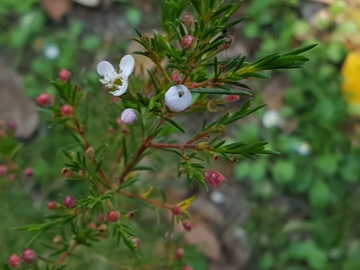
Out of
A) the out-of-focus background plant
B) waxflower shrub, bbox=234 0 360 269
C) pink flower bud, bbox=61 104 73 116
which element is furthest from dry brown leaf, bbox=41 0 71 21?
pink flower bud, bbox=61 104 73 116

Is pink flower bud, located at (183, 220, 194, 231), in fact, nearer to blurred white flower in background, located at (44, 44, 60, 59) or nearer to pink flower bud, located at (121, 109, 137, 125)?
pink flower bud, located at (121, 109, 137, 125)

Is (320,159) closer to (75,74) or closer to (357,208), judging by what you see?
(357,208)

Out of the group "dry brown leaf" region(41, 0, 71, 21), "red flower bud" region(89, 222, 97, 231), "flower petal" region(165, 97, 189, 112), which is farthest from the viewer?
"dry brown leaf" region(41, 0, 71, 21)

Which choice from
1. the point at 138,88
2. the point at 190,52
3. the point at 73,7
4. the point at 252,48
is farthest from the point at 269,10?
the point at 190,52

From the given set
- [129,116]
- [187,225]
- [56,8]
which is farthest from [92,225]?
[56,8]

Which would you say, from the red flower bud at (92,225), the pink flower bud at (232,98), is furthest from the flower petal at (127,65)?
the red flower bud at (92,225)

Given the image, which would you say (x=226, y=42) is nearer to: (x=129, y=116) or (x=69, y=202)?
(x=129, y=116)
